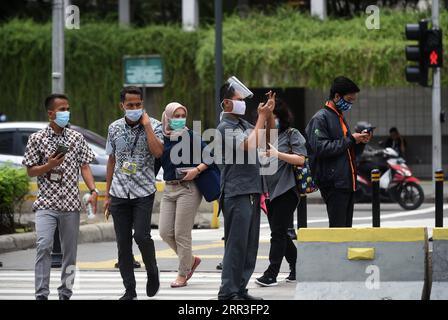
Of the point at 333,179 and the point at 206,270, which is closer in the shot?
the point at 333,179

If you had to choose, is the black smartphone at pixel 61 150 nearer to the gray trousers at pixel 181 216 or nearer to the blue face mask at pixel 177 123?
the blue face mask at pixel 177 123

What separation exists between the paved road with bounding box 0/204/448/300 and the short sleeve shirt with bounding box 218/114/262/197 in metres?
1.24

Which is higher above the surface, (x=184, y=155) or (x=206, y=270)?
(x=184, y=155)

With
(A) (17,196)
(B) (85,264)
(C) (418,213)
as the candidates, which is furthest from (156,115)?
(B) (85,264)

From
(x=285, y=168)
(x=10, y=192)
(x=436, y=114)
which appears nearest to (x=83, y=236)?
(x=10, y=192)

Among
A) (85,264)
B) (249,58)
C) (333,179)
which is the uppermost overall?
(249,58)

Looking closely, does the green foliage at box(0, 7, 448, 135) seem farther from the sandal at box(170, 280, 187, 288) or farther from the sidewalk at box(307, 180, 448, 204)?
the sandal at box(170, 280, 187, 288)

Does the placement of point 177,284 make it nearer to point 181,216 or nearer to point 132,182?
point 181,216

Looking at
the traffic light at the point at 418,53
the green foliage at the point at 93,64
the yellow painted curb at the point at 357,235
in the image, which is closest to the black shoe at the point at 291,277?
the yellow painted curb at the point at 357,235

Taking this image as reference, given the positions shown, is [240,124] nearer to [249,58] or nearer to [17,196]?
[17,196]

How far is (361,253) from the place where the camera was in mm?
9695

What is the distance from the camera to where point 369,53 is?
1124 inches

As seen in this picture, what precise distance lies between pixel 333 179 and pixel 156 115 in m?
20.9

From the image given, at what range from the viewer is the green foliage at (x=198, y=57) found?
1134 inches
